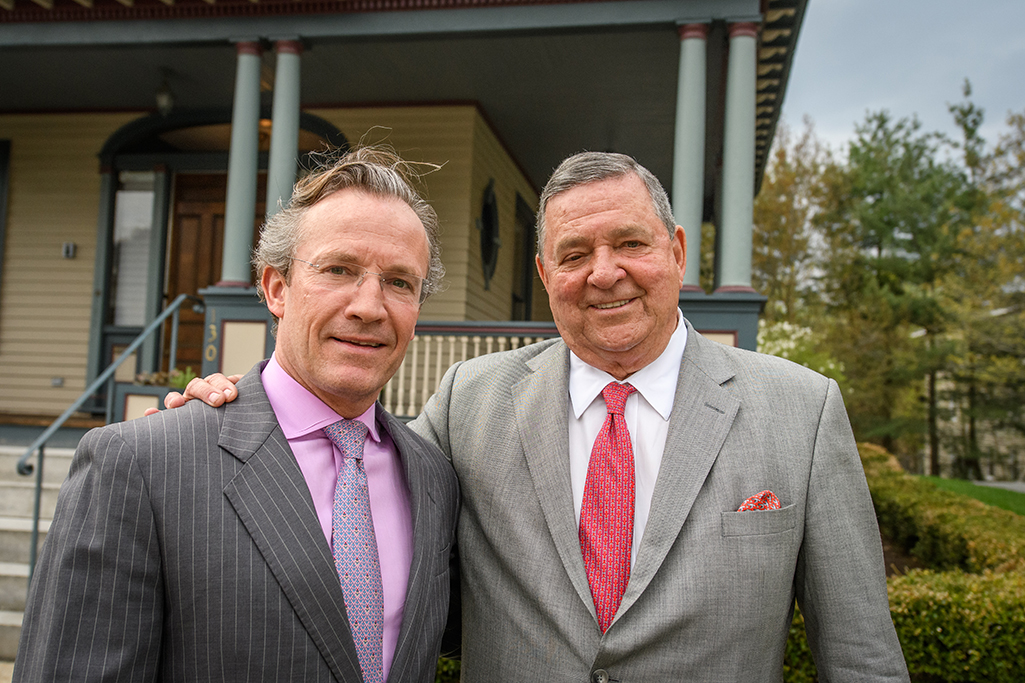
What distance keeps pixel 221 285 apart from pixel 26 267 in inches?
155

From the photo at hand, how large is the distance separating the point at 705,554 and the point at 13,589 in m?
4.53

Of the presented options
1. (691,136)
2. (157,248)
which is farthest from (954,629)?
(157,248)

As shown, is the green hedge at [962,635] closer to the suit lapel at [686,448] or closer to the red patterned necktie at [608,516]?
the suit lapel at [686,448]

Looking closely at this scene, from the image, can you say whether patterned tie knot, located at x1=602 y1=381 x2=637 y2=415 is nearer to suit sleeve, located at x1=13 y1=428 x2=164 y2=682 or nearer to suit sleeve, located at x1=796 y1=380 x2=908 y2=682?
suit sleeve, located at x1=796 y1=380 x2=908 y2=682

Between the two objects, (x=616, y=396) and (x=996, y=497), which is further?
(x=996, y=497)

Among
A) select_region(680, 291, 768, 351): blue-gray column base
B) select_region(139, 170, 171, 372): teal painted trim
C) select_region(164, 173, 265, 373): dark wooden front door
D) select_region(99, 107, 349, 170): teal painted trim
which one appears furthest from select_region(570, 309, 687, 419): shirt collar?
select_region(139, 170, 171, 372): teal painted trim

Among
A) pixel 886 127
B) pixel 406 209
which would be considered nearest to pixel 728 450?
pixel 406 209

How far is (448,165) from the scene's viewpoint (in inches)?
283

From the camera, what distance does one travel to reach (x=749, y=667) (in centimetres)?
153

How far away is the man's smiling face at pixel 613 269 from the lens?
170cm

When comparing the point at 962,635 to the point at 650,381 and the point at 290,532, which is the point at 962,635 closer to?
the point at 650,381

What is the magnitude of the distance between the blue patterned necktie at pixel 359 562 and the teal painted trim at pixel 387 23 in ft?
15.8

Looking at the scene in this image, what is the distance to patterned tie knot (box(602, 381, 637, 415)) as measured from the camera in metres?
1.72

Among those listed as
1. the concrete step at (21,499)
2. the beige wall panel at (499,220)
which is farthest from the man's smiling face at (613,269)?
the beige wall panel at (499,220)
